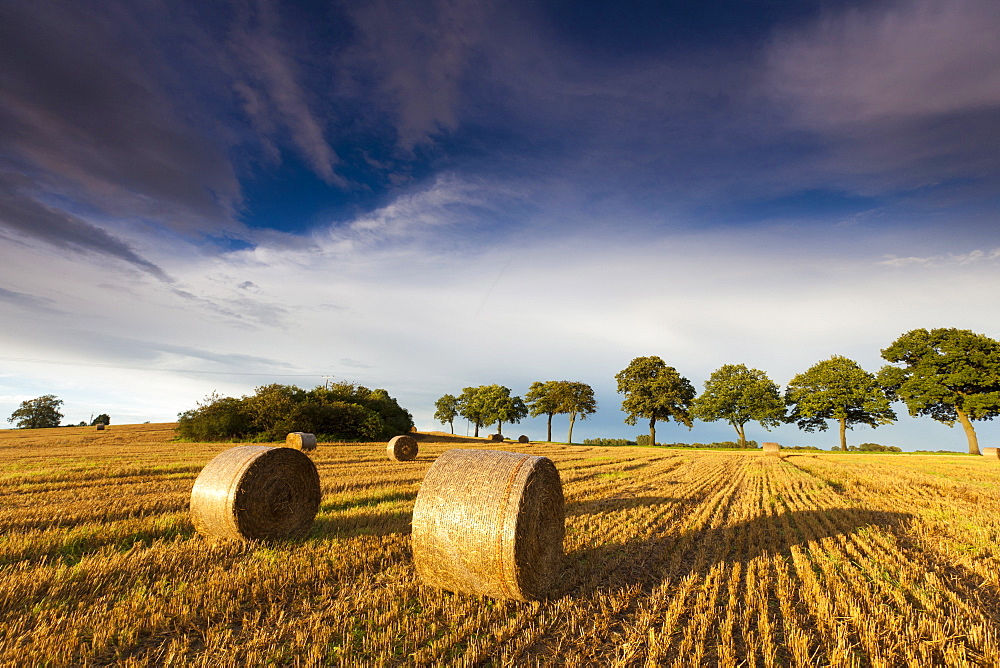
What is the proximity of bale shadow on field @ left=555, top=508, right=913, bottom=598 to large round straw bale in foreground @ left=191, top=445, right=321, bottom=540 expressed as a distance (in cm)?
517

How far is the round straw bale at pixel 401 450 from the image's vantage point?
2189cm

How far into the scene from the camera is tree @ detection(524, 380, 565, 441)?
66688 millimetres

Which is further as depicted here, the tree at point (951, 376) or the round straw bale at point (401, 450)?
the tree at point (951, 376)

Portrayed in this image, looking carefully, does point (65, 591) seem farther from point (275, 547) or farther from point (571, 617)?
point (571, 617)

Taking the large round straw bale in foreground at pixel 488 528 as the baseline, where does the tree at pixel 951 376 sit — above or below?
above

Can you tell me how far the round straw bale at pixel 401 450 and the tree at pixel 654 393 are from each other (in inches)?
1587

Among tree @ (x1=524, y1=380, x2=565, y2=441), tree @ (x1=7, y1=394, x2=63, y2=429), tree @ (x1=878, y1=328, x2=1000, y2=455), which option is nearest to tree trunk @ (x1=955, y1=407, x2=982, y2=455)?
tree @ (x1=878, y1=328, x2=1000, y2=455)

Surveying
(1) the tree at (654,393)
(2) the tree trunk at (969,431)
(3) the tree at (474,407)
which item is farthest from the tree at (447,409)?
(2) the tree trunk at (969,431)

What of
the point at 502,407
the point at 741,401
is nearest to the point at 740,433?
the point at 741,401

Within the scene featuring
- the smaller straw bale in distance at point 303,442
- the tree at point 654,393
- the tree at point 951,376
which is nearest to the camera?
the smaller straw bale in distance at point 303,442

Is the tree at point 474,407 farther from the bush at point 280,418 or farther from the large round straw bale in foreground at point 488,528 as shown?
the large round straw bale in foreground at point 488,528

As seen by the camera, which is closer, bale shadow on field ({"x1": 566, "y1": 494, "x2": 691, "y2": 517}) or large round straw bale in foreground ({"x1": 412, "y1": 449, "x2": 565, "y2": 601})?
large round straw bale in foreground ({"x1": 412, "y1": 449, "x2": 565, "y2": 601})

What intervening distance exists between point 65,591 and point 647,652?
6.32m

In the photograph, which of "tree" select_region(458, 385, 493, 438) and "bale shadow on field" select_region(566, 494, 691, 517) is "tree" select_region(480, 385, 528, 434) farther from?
"bale shadow on field" select_region(566, 494, 691, 517)
